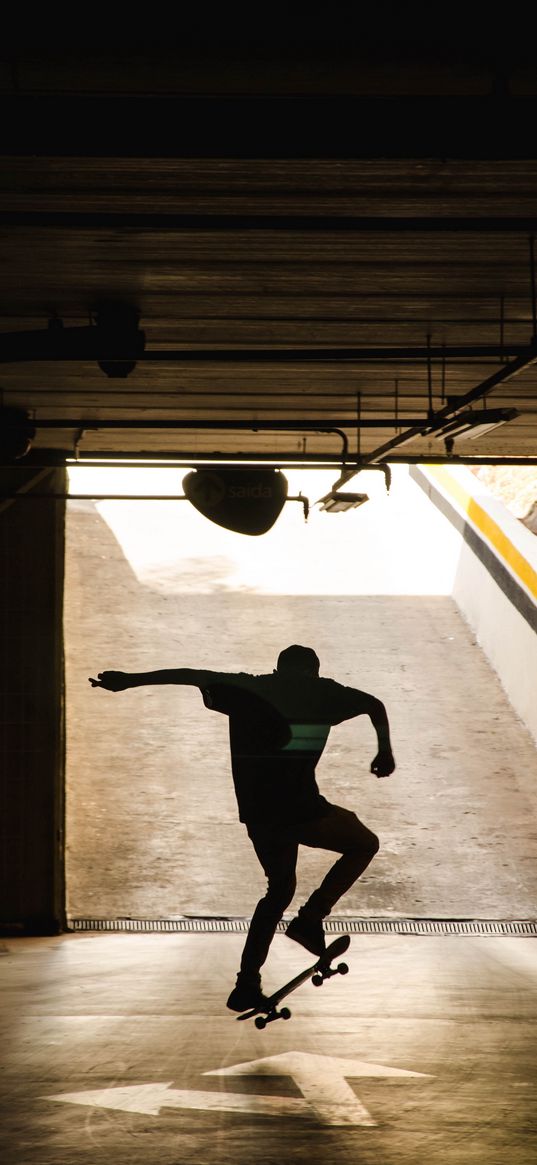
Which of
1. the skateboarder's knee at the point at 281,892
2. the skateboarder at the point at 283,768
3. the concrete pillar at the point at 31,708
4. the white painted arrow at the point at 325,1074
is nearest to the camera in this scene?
the white painted arrow at the point at 325,1074

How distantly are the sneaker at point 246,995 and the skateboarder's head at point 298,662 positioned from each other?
1.44 metres

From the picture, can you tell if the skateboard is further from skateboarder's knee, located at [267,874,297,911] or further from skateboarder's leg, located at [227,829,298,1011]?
skateboarder's knee, located at [267,874,297,911]

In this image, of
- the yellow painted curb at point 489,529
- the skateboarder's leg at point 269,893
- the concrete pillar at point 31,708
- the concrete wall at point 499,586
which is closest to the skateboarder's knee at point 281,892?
the skateboarder's leg at point 269,893

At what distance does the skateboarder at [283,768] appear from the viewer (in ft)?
18.2

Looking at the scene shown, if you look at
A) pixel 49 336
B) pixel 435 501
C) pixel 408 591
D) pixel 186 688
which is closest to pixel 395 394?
pixel 49 336

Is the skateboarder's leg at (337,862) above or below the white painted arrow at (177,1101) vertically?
above

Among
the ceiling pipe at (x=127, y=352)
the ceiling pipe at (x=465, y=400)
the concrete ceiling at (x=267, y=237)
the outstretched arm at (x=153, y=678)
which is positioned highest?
the concrete ceiling at (x=267, y=237)

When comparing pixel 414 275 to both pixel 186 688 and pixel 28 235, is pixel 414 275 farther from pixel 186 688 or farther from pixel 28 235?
pixel 186 688

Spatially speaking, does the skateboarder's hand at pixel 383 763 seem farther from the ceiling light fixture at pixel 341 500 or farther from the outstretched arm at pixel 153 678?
the ceiling light fixture at pixel 341 500

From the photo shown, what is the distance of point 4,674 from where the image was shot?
35.3ft

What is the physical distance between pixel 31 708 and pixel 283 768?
5.59 m

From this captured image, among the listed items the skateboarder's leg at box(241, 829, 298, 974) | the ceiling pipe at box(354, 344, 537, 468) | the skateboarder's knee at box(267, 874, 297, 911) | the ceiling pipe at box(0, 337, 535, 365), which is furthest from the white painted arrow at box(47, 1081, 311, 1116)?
the ceiling pipe at box(354, 344, 537, 468)

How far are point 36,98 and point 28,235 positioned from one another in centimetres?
207

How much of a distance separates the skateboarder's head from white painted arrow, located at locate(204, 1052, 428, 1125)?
5.78 feet
